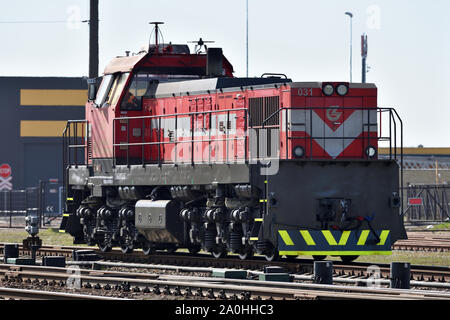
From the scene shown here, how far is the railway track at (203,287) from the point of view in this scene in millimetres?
11953

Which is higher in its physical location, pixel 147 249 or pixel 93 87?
pixel 93 87

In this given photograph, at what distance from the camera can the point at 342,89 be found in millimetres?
17391

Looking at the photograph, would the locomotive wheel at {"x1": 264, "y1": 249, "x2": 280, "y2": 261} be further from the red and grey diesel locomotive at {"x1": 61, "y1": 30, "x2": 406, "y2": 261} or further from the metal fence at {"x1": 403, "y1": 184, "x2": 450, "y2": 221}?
the metal fence at {"x1": 403, "y1": 184, "x2": 450, "y2": 221}

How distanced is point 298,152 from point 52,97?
4080 cm

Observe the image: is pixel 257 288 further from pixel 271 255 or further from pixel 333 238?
pixel 271 255

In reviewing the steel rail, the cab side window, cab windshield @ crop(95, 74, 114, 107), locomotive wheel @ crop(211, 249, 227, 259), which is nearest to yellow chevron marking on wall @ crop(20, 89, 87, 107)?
cab windshield @ crop(95, 74, 114, 107)

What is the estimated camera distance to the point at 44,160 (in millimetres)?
56719

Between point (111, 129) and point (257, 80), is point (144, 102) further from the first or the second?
point (257, 80)

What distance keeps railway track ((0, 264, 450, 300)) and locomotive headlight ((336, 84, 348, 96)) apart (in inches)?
180

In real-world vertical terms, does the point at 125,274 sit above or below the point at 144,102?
below

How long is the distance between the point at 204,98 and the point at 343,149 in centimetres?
316

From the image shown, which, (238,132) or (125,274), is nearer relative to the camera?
(125,274)

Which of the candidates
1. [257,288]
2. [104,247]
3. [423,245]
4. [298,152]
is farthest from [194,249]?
[257,288]
